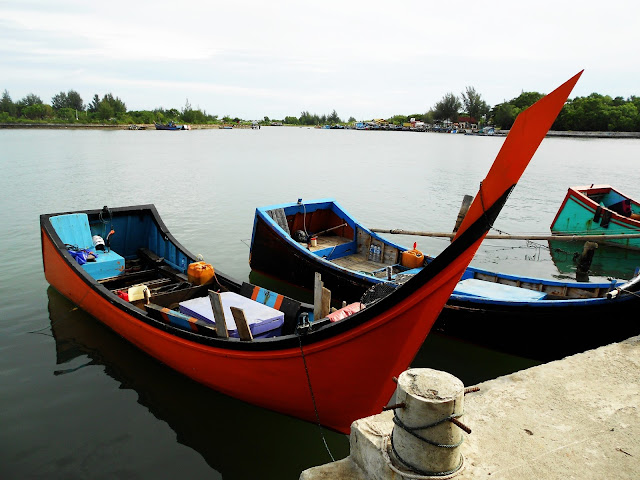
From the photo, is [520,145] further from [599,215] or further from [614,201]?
[614,201]

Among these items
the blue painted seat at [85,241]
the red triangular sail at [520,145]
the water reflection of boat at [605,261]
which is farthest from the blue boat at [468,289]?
the water reflection of boat at [605,261]

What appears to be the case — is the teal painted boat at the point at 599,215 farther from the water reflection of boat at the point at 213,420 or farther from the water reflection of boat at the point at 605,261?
the water reflection of boat at the point at 213,420

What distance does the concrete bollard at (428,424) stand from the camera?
2930 mm

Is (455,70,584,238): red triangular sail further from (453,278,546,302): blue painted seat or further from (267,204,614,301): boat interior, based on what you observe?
(267,204,614,301): boat interior

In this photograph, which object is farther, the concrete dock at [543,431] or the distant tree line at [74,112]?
the distant tree line at [74,112]

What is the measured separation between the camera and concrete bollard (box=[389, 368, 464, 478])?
2.93 meters

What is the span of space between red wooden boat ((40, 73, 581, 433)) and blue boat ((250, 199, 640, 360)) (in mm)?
1345

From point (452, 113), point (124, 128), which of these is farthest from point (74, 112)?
point (452, 113)

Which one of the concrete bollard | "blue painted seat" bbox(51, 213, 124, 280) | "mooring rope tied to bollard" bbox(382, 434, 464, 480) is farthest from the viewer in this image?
"blue painted seat" bbox(51, 213, 124, 280)

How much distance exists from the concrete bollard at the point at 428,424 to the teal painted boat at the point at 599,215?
16017 mm

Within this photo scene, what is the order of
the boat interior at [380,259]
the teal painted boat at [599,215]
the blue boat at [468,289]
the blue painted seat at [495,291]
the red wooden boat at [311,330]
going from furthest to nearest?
the teal painted boat at [599,215] < the boat interior at [380,259] < the blue painted seat at [495,291] < the blue boat at [468,289] < the red wooden boat at [311,330]

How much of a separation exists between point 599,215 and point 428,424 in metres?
17.2

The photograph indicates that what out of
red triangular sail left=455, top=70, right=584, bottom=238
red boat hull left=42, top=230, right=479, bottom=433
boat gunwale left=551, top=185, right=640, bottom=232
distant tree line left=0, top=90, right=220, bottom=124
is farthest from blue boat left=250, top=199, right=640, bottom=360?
distant tree line left=0, top=90, right=220, bottom=124

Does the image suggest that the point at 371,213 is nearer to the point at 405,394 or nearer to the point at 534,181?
the point at 534,181
